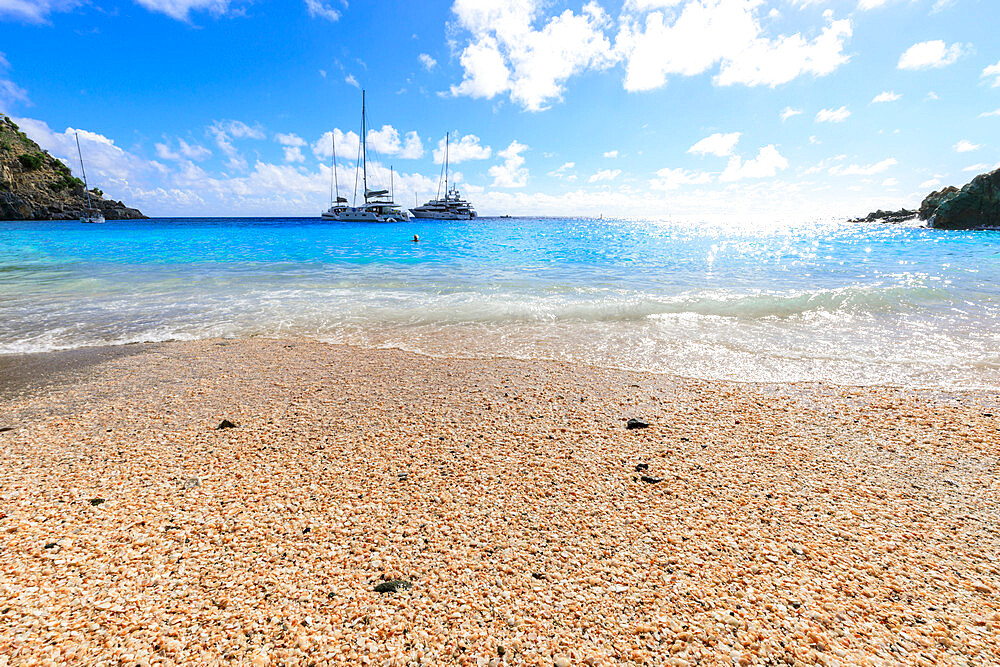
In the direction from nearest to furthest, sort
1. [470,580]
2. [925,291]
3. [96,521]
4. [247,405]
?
[470,580] < [96,521] < [247,405] < [925,291]

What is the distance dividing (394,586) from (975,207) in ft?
375

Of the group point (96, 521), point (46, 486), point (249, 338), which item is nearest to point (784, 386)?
point (96, 521)

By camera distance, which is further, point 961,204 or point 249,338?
point 961,204

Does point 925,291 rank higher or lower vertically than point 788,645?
higher

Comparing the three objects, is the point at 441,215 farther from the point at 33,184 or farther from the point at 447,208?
the point at 33,184

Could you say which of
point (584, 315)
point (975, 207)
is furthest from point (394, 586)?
point (975, 207)

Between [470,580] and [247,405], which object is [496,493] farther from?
[247,405]

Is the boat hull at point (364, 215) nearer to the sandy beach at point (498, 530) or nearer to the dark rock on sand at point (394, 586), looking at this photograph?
the sandy beach at point (498, 530)

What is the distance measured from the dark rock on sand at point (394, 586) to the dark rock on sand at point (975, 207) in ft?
369

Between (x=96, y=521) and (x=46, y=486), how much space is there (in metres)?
0.94

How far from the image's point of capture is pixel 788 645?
2230 millimetres

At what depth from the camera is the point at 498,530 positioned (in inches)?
121

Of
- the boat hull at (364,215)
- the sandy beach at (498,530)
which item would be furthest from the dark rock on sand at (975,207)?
the boat hull at (364,215)

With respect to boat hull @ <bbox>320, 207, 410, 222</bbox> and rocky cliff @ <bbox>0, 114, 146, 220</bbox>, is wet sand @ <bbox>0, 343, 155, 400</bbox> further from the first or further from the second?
rocky cliff @ <bbox>0, 114, 146, 220</bbox>
